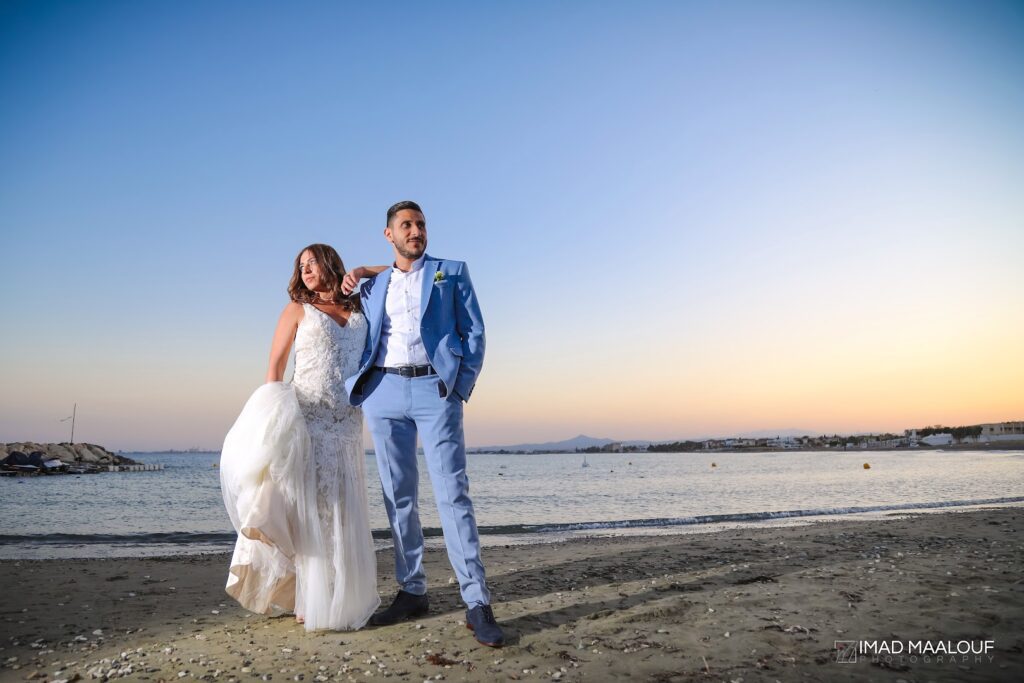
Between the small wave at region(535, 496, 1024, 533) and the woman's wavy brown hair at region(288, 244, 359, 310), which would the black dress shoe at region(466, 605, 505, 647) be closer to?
the woman's wavy brown hair at region(288, 244, 359, 310)

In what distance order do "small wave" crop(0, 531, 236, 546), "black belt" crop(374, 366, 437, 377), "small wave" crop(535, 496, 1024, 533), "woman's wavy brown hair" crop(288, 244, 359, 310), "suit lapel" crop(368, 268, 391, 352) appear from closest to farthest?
"black belt" crop(374, 366, 437, 377) → "suit lapel" crop(368, 268, 391, 352) → "woman's wavy brown hair" crop(288, 244, 359, 310) → "small wave" crop(0, 531, 236, 546) → "small wave" crop(535, 496, 1024, 533)

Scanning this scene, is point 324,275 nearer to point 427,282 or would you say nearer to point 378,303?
point 378,303

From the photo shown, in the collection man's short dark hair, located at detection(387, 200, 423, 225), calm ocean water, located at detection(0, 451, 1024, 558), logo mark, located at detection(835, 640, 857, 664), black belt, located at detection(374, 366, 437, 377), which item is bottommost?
calm ocean water, located at detection(0, 451, 1024, 558)

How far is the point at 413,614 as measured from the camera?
4.38 meters

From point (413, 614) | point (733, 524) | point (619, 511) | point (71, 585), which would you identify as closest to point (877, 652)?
point (413, 614)

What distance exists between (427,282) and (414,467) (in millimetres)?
1333

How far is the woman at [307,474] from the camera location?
399cm

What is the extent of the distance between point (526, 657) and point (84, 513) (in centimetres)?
2070

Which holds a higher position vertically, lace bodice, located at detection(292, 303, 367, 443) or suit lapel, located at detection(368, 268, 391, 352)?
suit lapel, located at detection(368, 268, 391, 352)

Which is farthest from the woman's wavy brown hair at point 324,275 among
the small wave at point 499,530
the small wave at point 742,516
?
the small wave at point 742,516

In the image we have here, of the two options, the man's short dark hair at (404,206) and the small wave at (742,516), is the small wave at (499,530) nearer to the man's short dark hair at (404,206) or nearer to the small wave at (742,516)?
the small wave at (742,516)

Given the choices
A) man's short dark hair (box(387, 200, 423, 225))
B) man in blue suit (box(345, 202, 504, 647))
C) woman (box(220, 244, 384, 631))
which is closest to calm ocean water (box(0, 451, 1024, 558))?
woman (box(220, 244, 384, 631))

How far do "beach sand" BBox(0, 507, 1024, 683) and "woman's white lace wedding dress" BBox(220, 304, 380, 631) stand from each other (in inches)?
9.4

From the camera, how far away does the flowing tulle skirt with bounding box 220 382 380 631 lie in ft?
13.0
